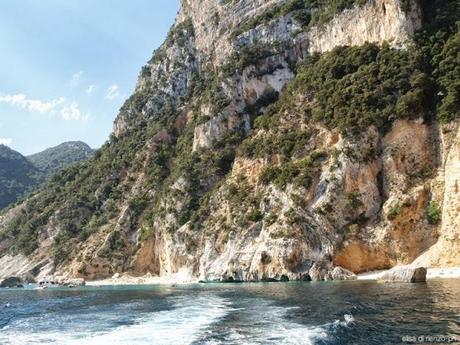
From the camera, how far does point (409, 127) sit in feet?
192

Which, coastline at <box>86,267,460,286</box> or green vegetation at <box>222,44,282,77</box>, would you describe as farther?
green vegetation at <box>222,44,282,77</box>

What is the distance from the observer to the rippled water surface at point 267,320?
2014 cm

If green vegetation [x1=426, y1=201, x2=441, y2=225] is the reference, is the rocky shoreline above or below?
below

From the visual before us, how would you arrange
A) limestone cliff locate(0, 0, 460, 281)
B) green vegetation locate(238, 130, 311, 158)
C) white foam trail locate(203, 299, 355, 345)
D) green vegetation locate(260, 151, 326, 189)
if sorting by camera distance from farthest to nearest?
1. green vegetation locate(238, 130, 311, 158)
2. green vegetation locate(260, 151, 326, 189)
3. limestone cliff locate(0, 0, 460, 281)
4. white foam trail locate(203, 299, 355, 345)

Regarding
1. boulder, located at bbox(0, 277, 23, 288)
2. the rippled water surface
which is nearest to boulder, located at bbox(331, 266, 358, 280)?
the rippled water surface

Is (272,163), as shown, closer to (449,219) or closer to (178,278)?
(178,278)

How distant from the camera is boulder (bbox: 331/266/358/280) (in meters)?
51.8

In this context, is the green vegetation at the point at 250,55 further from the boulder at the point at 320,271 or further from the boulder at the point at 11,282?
the boulder at the point at 11,282

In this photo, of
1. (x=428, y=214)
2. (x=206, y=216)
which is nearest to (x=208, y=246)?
(x=206, y=216)

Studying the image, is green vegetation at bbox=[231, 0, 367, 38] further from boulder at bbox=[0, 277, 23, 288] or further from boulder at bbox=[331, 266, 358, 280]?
boulder at bbox=[0, 277, 23, 288]

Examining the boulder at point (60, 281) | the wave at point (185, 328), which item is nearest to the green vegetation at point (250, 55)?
the boulder at point (60, 281)

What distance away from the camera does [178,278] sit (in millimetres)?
78625

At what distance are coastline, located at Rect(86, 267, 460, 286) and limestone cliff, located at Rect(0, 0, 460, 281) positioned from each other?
71.9 inches

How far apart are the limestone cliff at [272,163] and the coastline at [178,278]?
5.99 feet
